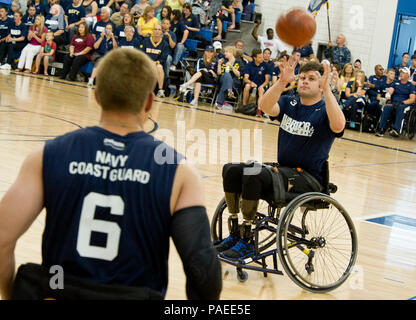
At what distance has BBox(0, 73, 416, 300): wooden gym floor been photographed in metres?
3.76

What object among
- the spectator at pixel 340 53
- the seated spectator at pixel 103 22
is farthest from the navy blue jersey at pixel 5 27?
the spectator at pixel 340 53

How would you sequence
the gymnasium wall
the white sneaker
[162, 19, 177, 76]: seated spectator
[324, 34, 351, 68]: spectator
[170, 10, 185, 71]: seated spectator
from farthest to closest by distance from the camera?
the gymnasium wall → [324, 34, 351, 68]: spectator → [170, 10, 185, 71]: seated spectator → [162, 19, 177, 76]: seated spectator → the white sneaker

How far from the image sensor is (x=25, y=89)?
1148cm

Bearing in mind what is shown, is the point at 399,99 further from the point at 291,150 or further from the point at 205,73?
the point at 291,150

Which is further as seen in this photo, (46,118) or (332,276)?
(46,118)

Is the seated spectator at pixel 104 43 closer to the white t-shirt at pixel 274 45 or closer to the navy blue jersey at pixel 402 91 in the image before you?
the white t-shirt at pixel 274 45

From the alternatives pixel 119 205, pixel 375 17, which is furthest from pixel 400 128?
pixel 119 205

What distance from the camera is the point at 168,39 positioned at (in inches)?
565

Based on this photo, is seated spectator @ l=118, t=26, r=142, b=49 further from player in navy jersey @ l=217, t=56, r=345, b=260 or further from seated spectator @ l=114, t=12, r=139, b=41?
player in navy jersey @ l=217, t=56, r=345, b=260

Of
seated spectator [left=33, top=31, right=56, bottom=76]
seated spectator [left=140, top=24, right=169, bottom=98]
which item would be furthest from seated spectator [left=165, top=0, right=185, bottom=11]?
seated spectator [left=33, top=31, right=56, bottom=76]

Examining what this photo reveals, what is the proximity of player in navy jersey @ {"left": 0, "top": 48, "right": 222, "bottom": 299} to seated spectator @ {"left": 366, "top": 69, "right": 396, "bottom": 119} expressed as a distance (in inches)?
485

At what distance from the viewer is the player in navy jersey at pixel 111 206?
173cm
